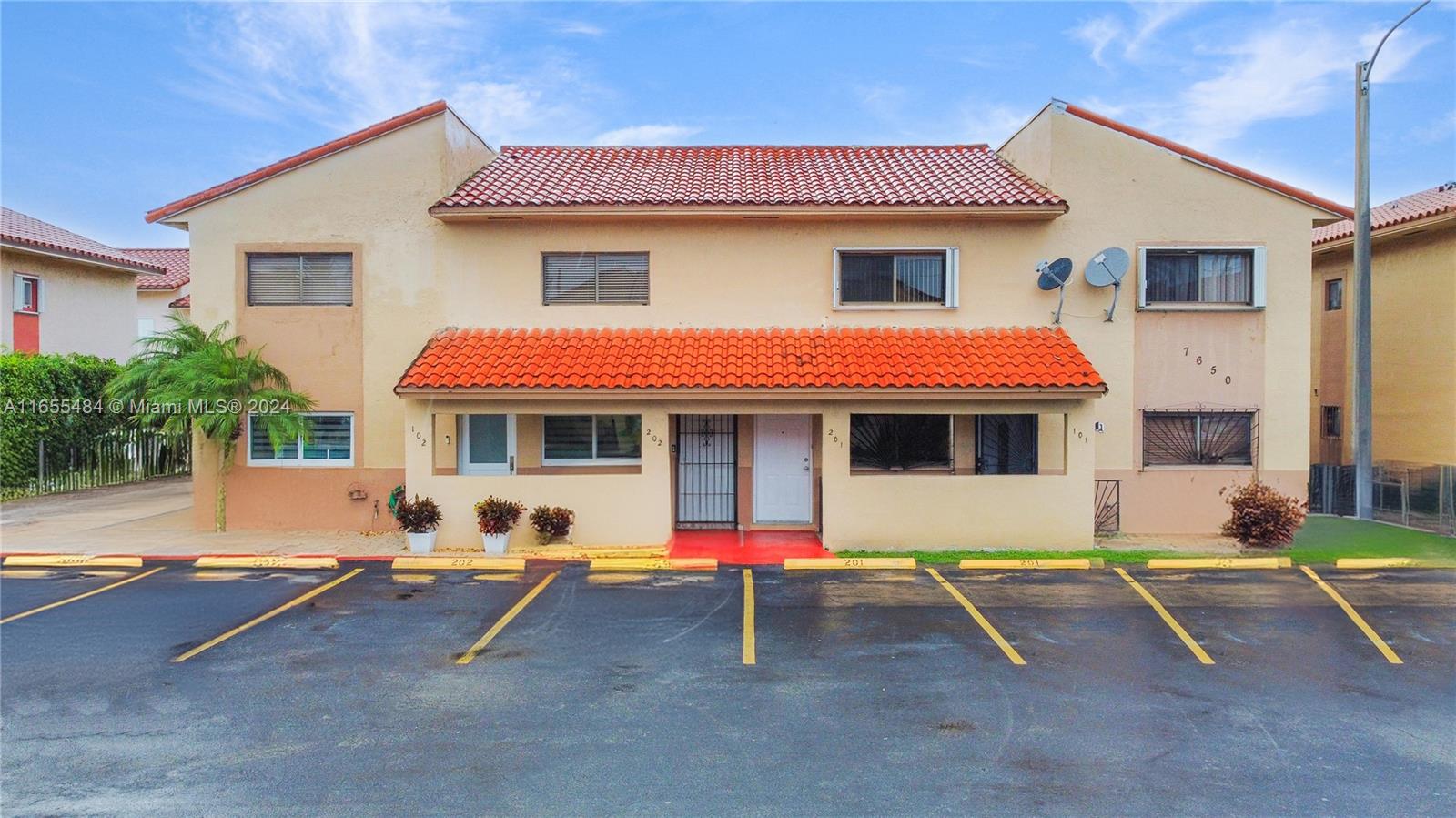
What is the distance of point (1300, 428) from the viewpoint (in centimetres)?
1451

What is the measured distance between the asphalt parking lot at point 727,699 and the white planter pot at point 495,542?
1776 millimetres

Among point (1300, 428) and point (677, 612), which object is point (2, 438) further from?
point (1300, 428)

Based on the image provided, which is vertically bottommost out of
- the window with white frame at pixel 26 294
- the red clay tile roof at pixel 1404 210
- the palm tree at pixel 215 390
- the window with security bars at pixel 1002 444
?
the window with security bars at pixel 1002 444

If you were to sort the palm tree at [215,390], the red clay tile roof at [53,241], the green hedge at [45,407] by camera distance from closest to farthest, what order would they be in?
the palm tree at [215,390], the green hedge at [45,407], the red clay tile roof at [53,241]

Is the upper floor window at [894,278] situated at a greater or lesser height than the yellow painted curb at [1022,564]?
greater

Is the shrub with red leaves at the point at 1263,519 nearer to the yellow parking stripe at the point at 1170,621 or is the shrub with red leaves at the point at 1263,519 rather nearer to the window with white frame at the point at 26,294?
the yellow parking stripe at the point at 1170,621

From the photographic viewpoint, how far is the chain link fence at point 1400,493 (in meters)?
14.5

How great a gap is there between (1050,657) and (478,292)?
37.3 feet

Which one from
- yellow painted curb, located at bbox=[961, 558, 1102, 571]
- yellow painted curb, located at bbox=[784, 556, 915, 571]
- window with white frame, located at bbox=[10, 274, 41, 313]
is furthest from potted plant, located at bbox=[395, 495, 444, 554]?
window with white frame, located at bbox=[10, 274, 41, 313]

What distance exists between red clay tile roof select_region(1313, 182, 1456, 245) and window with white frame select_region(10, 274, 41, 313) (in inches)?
1287

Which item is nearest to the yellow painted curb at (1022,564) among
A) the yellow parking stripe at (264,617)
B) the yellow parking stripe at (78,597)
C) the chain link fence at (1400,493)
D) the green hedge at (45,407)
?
the chain link fence at (1400,493)

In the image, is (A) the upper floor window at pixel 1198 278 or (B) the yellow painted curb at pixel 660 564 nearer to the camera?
(B) the yellow painted curb at pixel 660 564

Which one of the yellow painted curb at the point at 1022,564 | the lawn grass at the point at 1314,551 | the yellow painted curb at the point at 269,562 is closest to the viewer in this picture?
the yellow painted curb at the point at 1022,564

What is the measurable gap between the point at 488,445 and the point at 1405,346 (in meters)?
20.0
